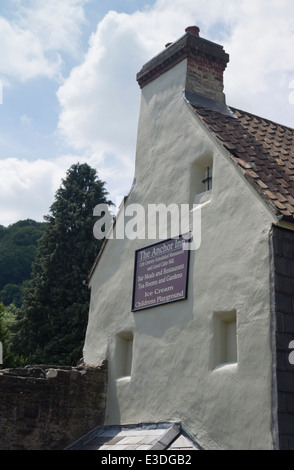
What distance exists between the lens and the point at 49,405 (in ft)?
36.7

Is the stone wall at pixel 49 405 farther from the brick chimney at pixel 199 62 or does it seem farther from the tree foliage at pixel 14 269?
the tree foliage at pixel 14 269

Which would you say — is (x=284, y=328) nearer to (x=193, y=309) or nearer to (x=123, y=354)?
(x=193, y=309)

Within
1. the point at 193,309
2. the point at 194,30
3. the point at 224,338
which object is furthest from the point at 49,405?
the point at 194,30

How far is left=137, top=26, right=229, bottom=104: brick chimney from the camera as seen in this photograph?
12906 millimetres

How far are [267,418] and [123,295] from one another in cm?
496

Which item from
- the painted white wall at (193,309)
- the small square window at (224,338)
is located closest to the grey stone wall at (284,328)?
the painted white wall at (193,309)

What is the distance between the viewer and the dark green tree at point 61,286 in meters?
24.9

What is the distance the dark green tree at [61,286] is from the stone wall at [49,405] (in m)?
12.3

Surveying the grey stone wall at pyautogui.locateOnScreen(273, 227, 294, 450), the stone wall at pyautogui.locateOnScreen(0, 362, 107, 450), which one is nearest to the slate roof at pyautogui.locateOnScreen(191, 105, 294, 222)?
the grey stone wall at pyautogui.locateOnScreen(273, 227, 294, 450)

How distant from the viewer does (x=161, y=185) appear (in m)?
12.4
